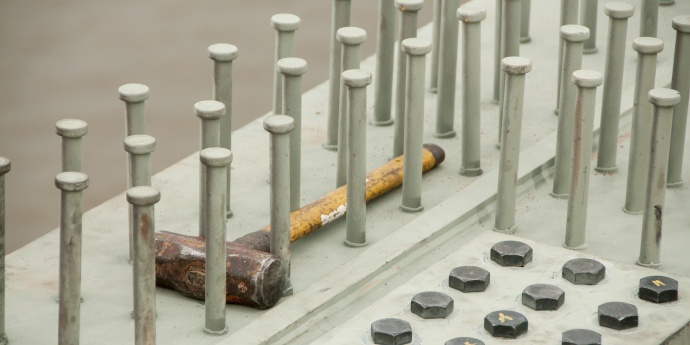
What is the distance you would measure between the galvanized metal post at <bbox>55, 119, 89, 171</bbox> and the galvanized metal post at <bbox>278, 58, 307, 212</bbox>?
526 millimetres

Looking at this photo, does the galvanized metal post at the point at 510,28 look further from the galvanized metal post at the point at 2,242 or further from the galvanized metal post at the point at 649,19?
the galvanized metal post at the point at 2,242

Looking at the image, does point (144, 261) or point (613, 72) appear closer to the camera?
point (144, 261)

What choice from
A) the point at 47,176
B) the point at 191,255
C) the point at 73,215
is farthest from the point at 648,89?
the point at 47,176

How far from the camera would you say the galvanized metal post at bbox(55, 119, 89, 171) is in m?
3.21

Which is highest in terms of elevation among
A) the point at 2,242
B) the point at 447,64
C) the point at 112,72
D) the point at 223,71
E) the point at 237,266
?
the point at 223,71

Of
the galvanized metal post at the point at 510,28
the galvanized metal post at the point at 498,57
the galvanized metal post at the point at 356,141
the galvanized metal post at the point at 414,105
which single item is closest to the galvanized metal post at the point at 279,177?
the galvanized metal post at the point at 356,141

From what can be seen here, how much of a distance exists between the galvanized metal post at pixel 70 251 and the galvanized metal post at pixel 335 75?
131 cm

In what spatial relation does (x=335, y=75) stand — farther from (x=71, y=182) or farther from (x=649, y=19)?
(x=71, y=182)

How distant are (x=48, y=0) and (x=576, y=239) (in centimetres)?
408

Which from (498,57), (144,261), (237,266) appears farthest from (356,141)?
(498,57)

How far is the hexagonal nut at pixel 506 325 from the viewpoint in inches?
113

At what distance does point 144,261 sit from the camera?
9.22ft

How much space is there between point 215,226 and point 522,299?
66 cm

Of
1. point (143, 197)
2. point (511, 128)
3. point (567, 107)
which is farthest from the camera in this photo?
point (567, 107)
